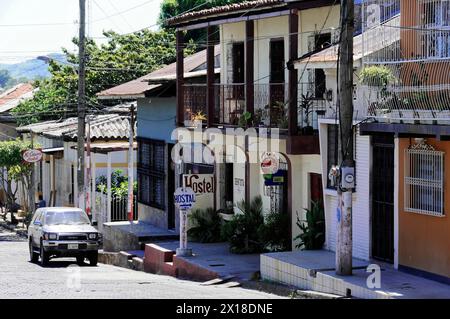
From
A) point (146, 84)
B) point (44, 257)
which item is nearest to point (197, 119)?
point (44, 257)

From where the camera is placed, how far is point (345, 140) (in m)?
17.7

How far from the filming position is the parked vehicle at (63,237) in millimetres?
27547

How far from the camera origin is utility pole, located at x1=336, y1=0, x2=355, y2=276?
683 inches

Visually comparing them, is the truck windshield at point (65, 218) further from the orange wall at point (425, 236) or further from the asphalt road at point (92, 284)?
the orange wall at point (425, 236)

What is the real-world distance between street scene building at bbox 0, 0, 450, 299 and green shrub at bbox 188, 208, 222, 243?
53mm

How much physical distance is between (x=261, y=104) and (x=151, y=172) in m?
9.82

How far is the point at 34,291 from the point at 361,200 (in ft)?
22.2

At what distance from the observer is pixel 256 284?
66.7ft

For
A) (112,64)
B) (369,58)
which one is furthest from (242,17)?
(112,64)

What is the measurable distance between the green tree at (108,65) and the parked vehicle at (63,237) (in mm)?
19571

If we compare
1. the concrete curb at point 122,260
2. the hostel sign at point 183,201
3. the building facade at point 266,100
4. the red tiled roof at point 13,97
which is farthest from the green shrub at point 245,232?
the red tiled roof at point 13,97

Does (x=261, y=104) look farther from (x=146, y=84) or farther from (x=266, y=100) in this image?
(x=146, y=84)

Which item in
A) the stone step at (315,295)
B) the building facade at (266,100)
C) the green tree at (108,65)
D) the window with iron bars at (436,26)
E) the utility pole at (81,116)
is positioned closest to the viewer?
the window with iron bars at (436,26)

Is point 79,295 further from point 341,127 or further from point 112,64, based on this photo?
point 112,64
